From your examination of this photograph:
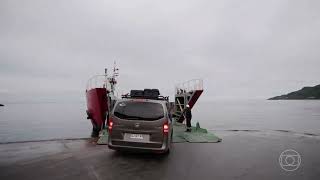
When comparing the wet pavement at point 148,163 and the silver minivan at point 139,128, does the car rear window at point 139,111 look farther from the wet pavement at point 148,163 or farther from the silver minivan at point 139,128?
the wet pavement at point 148,163

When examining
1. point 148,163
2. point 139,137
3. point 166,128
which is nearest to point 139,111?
point 139,137

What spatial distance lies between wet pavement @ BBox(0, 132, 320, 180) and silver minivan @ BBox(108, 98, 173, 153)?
45 cm

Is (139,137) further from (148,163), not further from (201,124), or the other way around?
(201,124)

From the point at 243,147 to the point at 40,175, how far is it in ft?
25.4

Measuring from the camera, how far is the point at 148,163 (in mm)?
7902

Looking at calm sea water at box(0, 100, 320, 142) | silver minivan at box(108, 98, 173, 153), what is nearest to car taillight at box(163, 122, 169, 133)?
silver minivan at box(108, 98, 173, 153)

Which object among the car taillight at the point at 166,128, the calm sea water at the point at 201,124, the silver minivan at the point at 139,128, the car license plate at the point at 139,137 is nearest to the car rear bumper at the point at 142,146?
the silver minivan at the point at 139,128

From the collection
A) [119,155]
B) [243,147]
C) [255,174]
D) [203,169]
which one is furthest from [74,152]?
[243,147]

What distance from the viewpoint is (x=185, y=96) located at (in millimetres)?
23828

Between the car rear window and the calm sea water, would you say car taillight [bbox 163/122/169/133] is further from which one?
the calm sea water

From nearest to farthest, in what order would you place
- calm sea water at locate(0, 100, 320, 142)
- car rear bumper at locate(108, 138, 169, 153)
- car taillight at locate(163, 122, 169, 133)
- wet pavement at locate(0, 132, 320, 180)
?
wet pavement at locate(0, 132, 320, 180) → car rear bumper at locate(108, 138, 169, 153) → car taillight at locate(163, 122, 169, 133) → calm sea water at locate(0, 100, 320, 142)

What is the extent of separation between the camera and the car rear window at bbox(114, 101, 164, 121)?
8.30 m

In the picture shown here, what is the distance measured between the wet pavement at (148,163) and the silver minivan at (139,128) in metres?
0.45

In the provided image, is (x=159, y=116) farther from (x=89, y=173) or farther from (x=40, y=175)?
(x=40, y=175)
